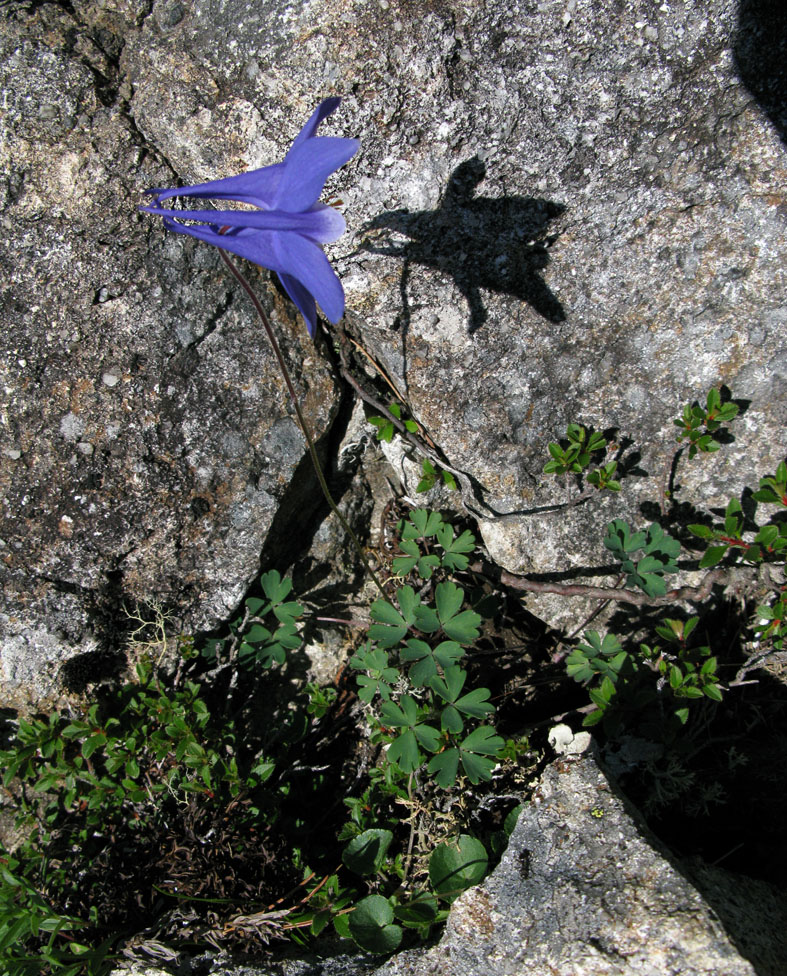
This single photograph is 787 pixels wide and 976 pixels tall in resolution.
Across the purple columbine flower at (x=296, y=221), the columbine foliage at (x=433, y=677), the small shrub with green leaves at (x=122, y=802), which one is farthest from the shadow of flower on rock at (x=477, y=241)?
the small shrub with green leaves at (x=122, y=802)

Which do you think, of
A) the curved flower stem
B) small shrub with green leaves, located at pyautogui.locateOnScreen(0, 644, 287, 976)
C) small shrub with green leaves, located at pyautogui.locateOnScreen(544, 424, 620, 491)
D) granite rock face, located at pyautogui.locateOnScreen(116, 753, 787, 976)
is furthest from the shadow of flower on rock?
small shrub with green leaves, located at pyautogui.locateOnScreen(0, 644, 287, 976)

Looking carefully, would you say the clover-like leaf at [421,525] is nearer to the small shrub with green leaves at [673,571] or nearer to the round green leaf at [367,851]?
the small shrub with green leaves at [673,571]

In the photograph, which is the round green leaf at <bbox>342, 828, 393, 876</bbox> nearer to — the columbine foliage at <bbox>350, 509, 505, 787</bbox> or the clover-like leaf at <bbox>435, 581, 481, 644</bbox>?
the columbine foliage at <bbox>350, 509, 505, 787</bbox>

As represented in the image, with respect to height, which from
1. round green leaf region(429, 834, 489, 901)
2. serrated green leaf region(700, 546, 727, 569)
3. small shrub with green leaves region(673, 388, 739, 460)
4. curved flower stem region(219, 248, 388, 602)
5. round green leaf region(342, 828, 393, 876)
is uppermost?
curved flower stem region(219, 248, 388, 602)

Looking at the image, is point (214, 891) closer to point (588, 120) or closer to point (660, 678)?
point (660, 678)

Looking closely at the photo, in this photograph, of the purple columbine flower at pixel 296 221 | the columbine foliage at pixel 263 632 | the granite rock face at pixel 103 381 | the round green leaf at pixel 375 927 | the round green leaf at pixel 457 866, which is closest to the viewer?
the purple columbine flower at pixel 296 221

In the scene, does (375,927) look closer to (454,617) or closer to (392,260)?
(454,617)
